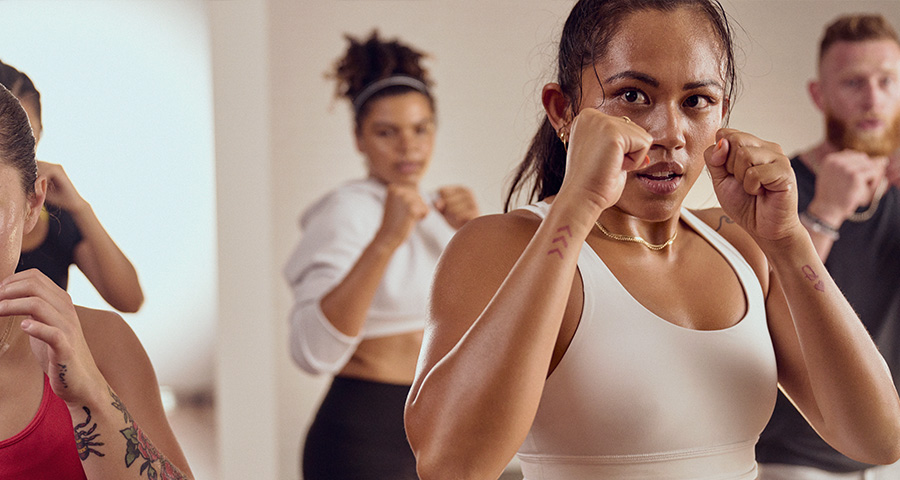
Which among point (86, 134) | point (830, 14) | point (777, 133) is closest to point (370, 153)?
point (86, 134)

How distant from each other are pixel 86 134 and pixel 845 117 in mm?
1507

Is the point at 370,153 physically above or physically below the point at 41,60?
below

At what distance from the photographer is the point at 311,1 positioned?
5.73 ft

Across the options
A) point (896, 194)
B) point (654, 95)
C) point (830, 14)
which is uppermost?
point (830, 14)

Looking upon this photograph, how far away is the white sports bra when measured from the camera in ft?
1.95

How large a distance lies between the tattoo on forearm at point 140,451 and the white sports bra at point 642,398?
1.13 feet

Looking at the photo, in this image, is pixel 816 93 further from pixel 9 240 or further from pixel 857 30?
pixel 9 240

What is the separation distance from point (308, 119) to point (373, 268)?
0.38m

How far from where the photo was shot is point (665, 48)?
622mm

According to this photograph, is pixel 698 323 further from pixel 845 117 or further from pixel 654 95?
pixel 845 117

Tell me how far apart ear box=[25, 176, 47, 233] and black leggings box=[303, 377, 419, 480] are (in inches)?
36.0

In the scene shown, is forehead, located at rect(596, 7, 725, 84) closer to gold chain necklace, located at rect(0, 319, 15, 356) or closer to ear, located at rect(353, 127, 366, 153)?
gold chain necklace, located at rect(0, 319, 15, 356)

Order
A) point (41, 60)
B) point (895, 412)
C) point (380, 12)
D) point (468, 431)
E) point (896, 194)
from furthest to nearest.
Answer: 1. point (380, 12)
2. point (896, 194)
3. point (41, 60)
4. point (895, 412)
5. point (468, 431)

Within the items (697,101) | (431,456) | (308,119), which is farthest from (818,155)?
(431,456)
